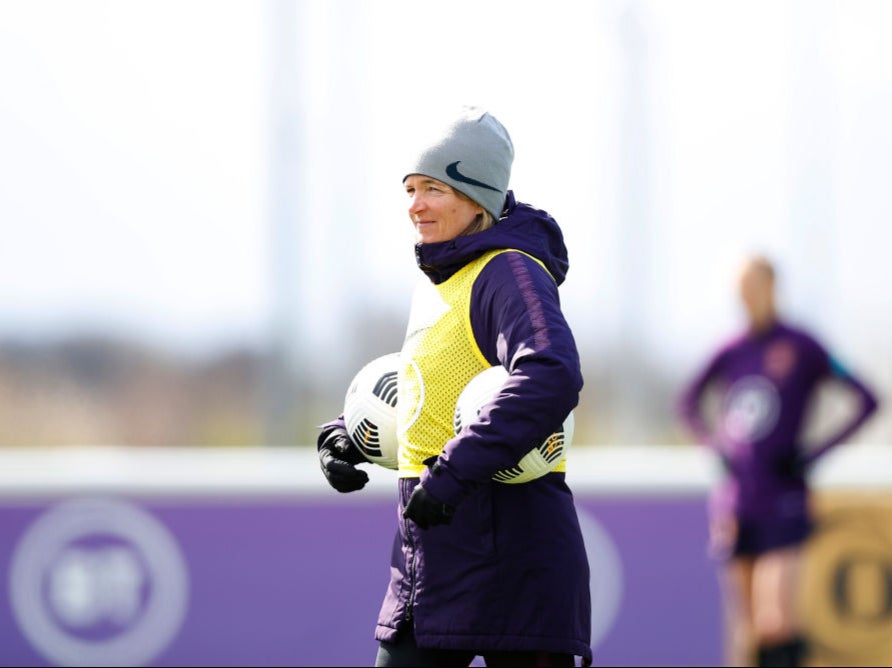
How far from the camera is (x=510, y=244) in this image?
366 cm

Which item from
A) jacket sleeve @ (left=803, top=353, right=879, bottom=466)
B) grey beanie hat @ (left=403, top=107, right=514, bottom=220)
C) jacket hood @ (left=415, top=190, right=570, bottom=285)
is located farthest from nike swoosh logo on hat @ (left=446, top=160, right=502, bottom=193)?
jacket sleeve @ (left=803, top=353, right=879, bottom=466)

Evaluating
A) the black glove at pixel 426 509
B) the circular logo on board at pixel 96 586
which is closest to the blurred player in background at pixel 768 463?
the circular logo on board at pixel 96 586

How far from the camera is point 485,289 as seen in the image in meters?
3.59

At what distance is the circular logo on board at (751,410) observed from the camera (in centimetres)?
759

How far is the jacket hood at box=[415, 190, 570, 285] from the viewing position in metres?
3.67

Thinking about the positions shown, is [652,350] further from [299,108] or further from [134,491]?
[134,491]

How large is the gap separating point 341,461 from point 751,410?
4.09 metres

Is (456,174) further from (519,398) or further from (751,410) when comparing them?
(751,410)

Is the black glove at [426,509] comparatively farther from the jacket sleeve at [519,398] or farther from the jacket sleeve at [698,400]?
the jacket sleeve at [698,400]

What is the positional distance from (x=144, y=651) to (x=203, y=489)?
865 millimetres

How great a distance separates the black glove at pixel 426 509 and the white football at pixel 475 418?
0.20m

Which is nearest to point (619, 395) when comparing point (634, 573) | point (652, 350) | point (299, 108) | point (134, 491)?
point (652, 350)

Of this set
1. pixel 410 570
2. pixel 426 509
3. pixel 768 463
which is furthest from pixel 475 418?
pixel 768 463

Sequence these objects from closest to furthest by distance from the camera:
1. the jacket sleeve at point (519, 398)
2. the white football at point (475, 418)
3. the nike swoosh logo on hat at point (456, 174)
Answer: the jacket sleeve at point (519, 398)
the white football at point (475, 418)
the nike swoosh logo on hat at point (456, 174)
